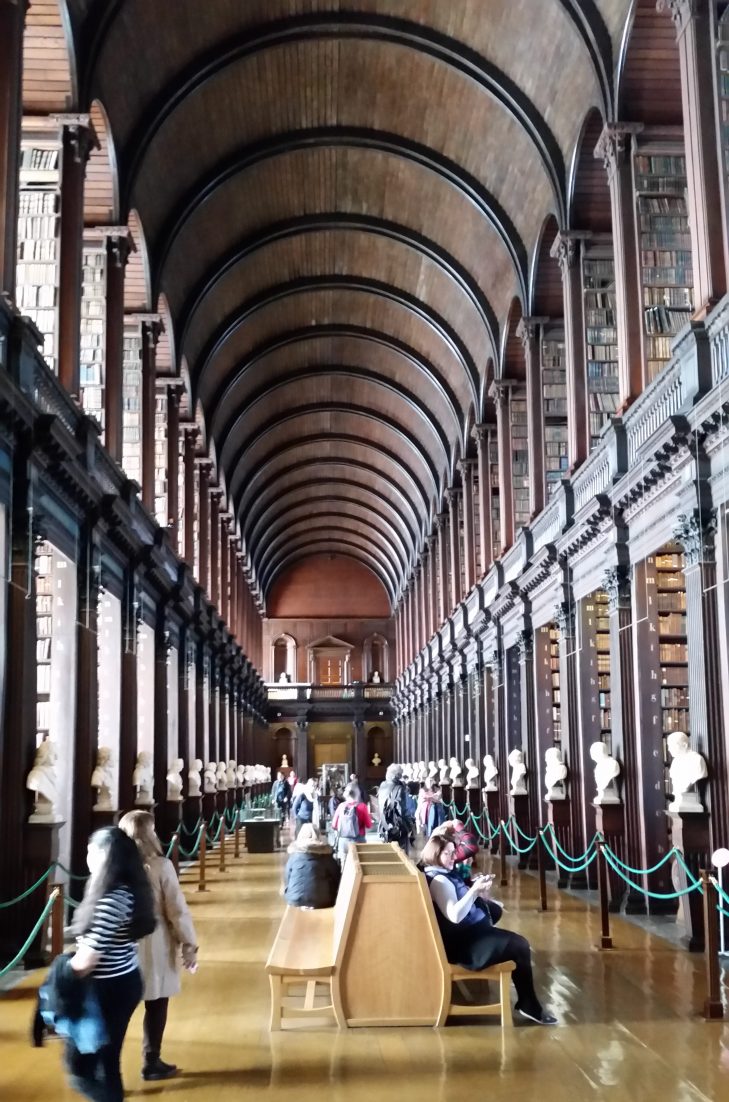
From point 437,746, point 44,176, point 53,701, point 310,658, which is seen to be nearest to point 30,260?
point 44,176

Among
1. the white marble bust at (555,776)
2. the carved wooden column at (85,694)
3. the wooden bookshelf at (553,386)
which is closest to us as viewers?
the carved wooden column at (85,694)

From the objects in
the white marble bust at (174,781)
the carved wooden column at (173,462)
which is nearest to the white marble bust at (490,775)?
the white marble bust at (174,781)

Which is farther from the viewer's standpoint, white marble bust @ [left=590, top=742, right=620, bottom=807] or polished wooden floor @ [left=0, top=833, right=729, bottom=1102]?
white marble bust @ [left=590, top=742, right=620, bottom=807]

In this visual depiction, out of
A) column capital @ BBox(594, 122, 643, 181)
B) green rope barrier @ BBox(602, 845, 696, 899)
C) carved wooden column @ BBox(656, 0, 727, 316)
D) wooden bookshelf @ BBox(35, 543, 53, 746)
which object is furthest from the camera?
wooden bookshelf @ BBox(35, 543, 53, 746)

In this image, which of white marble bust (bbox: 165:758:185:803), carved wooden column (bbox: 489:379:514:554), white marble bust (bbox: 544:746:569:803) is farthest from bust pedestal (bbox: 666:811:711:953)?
carved wooden column (bbox: 489:379:514:554)

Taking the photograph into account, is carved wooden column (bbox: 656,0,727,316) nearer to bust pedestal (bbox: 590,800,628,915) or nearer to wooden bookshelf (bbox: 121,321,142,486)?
bust pedestal (bbox: 590,800,628,915)

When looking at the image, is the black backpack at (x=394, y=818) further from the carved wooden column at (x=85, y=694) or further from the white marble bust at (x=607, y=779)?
the carved wooden column at (x=85, y=694)

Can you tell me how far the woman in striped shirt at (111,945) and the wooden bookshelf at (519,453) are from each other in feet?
52.0

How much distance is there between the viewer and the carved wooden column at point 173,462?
64.2 feet

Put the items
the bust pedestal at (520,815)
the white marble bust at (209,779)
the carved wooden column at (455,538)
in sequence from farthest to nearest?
the carved wooden column at (455,538) < the white marble bust at (209,779) < the bust pedestal at (520,815)

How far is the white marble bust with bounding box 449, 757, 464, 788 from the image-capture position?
22.2m

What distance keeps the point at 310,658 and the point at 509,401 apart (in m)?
28.6

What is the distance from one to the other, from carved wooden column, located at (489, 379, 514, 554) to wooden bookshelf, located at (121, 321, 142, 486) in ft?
20.1

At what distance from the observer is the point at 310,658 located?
155 ft
